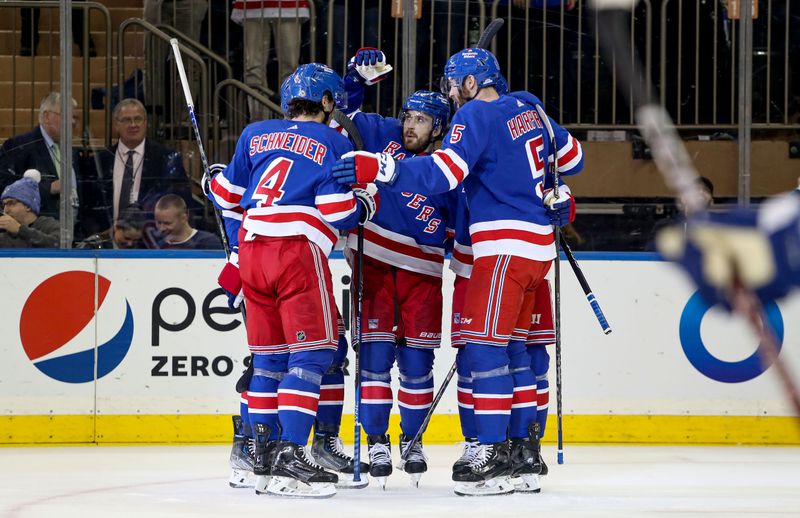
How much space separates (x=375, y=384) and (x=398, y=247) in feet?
1.61

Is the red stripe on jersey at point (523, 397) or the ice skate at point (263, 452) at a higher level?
the red stripe on jersey at point (523, 397)

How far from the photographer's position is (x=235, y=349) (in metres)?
6.05

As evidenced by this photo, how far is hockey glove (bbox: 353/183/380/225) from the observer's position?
444cm

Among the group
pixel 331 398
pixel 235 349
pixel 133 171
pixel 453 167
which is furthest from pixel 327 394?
pixel 133 171

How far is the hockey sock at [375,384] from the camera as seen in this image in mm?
4672

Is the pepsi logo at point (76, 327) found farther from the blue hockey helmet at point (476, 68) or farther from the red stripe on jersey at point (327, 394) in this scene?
the blue hockey helmet at point (476, 68)

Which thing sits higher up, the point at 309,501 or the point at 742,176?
the point at 742,176

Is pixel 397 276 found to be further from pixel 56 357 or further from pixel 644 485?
pixel 56 357

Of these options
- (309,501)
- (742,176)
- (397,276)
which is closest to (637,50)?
(742,176)

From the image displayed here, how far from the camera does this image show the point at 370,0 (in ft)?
20.9

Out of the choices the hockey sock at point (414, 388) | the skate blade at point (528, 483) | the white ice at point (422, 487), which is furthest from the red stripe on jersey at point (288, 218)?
the skate blade at point (528, 483)

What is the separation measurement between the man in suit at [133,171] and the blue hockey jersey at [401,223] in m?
1.67

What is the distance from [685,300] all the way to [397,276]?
1.97 m

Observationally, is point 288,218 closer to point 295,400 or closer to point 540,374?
point 295,400
